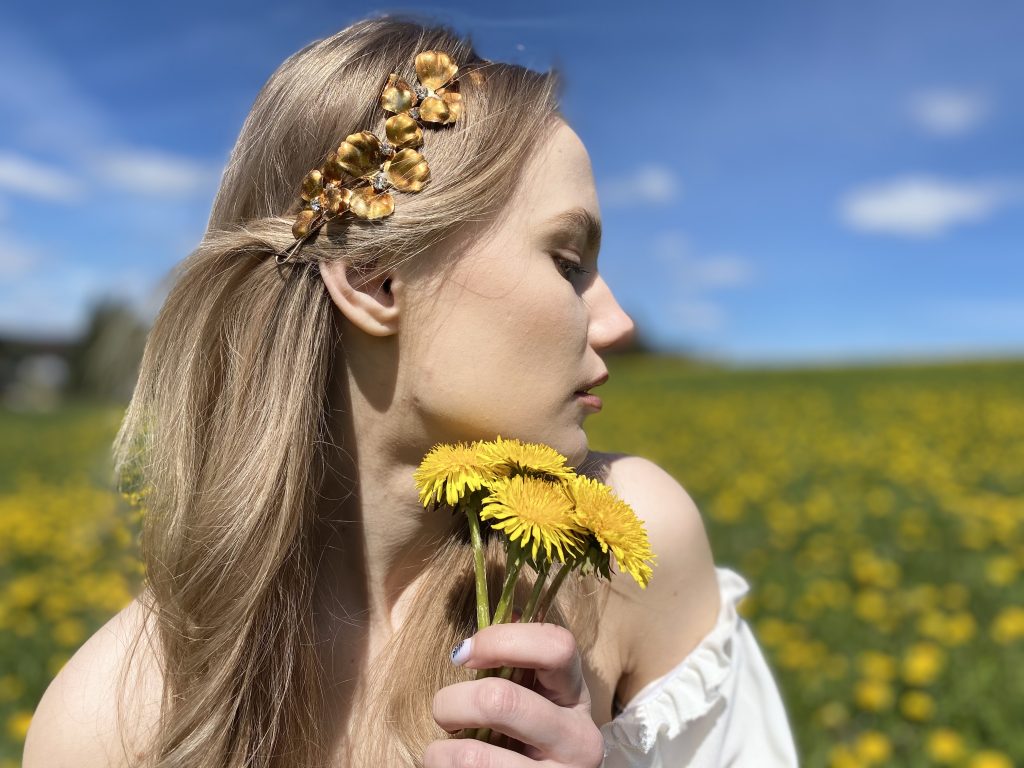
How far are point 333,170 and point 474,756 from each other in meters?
0.91

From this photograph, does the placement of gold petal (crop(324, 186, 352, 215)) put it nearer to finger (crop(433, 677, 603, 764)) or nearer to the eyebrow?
the eyebrow

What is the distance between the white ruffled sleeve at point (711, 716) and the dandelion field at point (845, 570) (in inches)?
38.3

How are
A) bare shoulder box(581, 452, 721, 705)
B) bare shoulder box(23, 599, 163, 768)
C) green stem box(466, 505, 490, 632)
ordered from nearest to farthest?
1. green stem box(466, 505, 490, 632)
2. bare shoulder box(23, 599, 163, 768)
3. bare shoulder box(581, 452, 721, 705)

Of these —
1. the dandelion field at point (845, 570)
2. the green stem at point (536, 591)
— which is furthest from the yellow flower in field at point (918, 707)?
the green stem at point (536, 591)

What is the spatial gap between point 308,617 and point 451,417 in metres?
0.49

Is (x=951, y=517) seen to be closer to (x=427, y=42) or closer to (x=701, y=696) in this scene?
(x=701, y=696)

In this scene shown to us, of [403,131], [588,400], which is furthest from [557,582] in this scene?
[403,131]

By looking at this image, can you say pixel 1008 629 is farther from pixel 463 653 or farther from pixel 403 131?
pixel 403 131

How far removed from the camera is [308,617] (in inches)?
57.7

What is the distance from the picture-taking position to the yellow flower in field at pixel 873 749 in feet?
8.24

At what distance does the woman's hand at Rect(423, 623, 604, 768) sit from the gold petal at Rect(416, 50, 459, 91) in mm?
889

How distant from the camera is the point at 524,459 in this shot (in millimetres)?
1001

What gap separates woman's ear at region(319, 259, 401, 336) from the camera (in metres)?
1.33

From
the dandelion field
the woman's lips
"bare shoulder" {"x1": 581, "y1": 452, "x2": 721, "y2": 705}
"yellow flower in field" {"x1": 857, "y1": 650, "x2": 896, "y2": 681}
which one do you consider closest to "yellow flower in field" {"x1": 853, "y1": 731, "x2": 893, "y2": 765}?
the dandelion field
